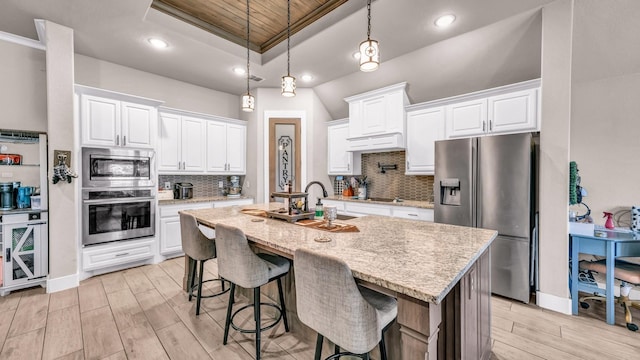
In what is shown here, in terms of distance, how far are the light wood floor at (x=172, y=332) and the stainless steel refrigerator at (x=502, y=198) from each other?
35 centimetres

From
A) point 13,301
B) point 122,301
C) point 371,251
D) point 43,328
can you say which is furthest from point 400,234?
point 13,301

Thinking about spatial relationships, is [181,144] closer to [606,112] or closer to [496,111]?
[496,111]

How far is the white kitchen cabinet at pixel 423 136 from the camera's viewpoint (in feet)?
11.9

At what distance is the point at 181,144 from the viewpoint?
14.0ft

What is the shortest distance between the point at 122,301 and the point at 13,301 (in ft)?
3.57

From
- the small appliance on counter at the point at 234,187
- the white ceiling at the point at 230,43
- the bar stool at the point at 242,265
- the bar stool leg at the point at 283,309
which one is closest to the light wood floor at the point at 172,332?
the bar stool leg at the point at 283,309

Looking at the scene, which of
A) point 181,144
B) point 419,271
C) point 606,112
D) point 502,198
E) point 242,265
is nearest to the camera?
point 419,271

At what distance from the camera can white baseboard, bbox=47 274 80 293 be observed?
285 cm

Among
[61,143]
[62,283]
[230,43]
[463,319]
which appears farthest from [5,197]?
[463,319]

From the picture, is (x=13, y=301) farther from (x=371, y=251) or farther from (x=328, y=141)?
(x=328, y=141)

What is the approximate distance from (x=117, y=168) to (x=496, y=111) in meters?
4.85

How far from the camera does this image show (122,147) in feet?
11.4

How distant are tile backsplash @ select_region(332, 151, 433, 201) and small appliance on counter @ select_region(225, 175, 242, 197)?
2.11 metres

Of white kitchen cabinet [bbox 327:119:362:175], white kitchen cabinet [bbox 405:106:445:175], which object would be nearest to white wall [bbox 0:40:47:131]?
white kitchen cabinet [bbox 327:119:362:175]
